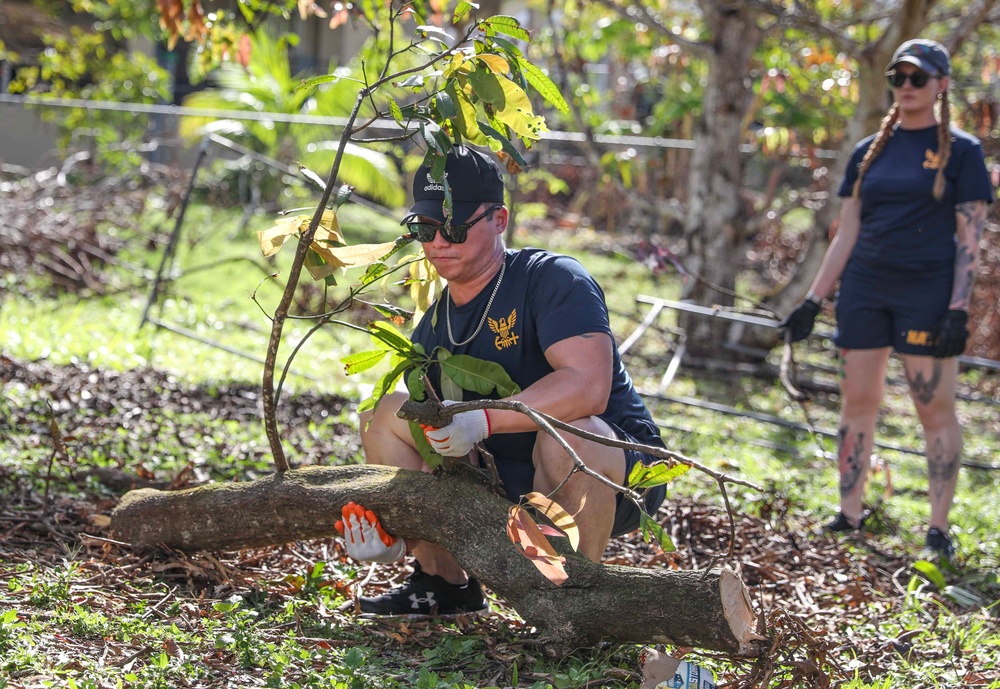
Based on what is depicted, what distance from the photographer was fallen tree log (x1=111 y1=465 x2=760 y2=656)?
263cm

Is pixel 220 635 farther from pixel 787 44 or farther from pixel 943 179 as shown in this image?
pixel 787 44

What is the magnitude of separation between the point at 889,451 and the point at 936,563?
2.17 metres

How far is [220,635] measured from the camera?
2857 millimetres

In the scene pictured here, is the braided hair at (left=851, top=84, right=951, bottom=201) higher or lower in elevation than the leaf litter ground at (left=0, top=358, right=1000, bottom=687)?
higher

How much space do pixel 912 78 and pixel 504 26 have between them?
6.84 feet

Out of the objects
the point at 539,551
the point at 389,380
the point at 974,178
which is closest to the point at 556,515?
the point at 539,551

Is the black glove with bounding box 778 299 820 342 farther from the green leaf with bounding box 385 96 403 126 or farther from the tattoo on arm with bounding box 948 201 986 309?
the green leaf with bounding box 385 96 403 126

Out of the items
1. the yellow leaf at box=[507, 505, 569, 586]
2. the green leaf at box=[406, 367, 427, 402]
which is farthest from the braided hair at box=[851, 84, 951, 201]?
the yellow leaf at box=[507, 505, 569, 586]

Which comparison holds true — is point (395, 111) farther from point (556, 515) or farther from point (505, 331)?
point (556, 515)

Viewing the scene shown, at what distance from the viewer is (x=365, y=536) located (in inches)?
121

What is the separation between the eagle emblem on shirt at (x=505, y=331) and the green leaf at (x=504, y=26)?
79 cm

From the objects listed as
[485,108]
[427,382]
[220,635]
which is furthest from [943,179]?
[220,635]

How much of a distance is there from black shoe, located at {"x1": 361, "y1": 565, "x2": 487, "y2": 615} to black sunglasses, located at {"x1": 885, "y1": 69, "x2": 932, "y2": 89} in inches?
103

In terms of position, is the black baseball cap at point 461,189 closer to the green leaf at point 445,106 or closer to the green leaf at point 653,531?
the green leaf at point 445,106
